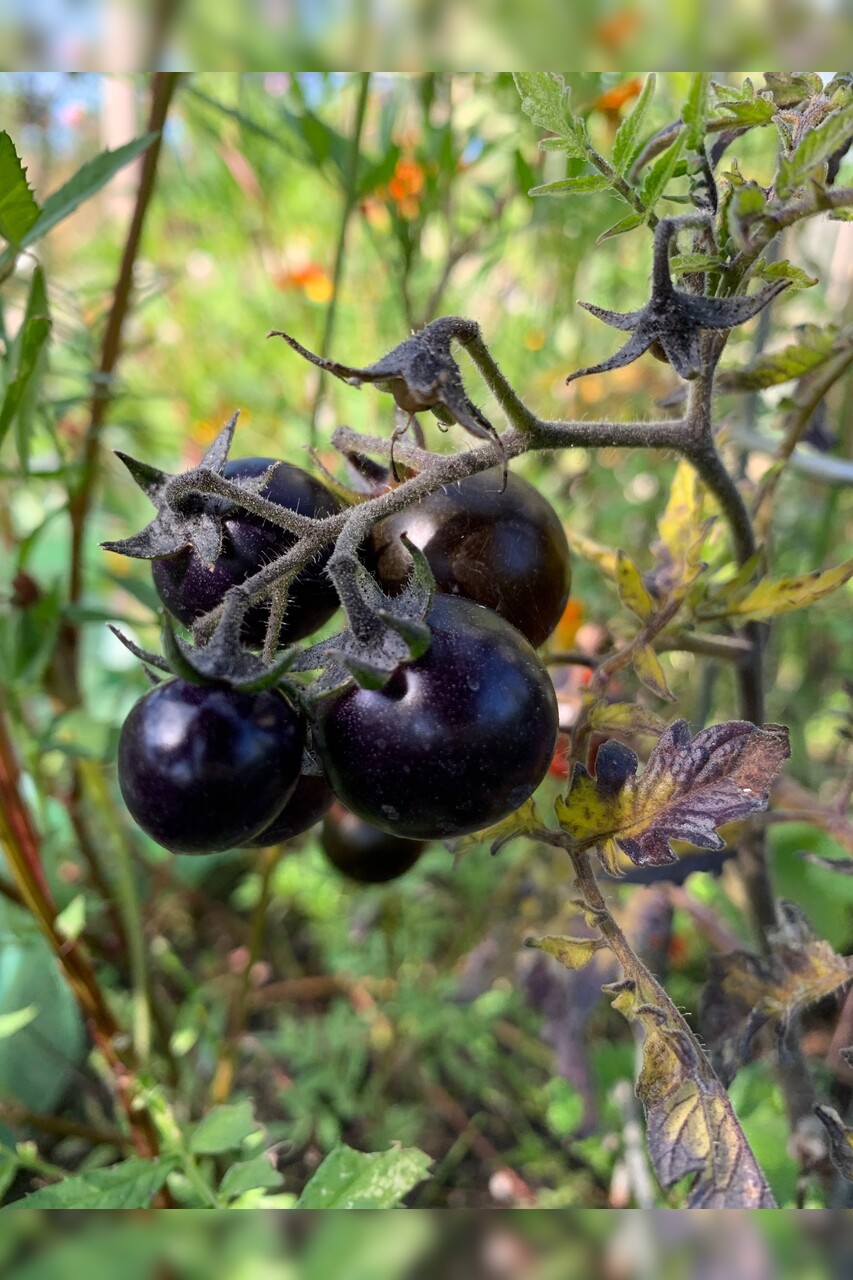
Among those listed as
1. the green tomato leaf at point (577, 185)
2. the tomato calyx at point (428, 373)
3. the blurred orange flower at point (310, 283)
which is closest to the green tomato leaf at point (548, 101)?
the green tomato leaf at point (577, 185)

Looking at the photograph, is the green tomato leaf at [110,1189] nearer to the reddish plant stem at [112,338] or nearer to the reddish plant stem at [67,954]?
the reddish plant stem at [67,954]

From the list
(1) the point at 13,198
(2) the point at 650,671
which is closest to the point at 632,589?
(2) the point at 650,671

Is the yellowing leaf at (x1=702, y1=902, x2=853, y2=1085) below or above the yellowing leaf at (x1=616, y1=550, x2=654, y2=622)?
below

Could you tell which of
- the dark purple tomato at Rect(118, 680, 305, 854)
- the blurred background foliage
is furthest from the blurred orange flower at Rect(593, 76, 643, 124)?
the dark purple tomato at Rect(118, 680, 305, 854)

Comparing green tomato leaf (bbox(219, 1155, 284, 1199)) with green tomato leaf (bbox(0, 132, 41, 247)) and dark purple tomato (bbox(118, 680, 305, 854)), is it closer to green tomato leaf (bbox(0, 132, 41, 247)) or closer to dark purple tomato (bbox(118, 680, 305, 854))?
dark purple tomato (bbox(118, 680, 305, 854))

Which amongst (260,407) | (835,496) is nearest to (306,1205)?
(835,496)

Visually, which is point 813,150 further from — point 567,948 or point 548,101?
point 567,948
